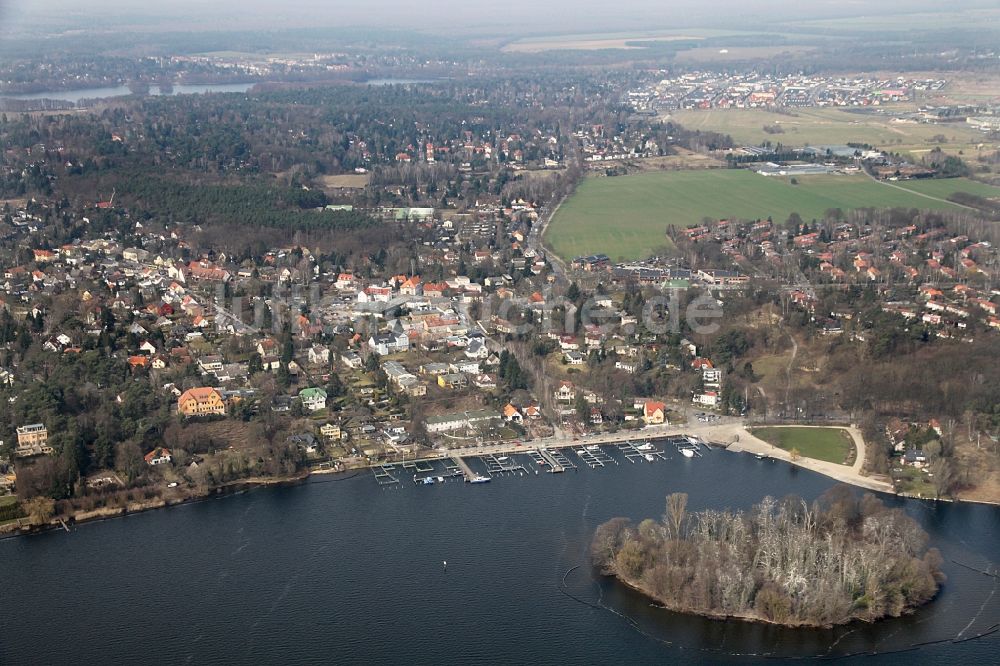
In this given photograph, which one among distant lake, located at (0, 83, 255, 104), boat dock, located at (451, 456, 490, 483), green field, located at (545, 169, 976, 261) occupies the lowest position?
boat dock, located at (451, 456, 490, 483)

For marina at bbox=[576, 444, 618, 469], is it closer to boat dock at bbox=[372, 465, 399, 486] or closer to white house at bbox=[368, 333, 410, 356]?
boat dock at bbox=[372, 465, 399, 486]

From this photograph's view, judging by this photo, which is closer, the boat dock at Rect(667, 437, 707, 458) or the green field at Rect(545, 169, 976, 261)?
the boat dock at Rect(667, 437, 707, 458)

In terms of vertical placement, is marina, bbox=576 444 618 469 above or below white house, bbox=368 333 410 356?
Result: below

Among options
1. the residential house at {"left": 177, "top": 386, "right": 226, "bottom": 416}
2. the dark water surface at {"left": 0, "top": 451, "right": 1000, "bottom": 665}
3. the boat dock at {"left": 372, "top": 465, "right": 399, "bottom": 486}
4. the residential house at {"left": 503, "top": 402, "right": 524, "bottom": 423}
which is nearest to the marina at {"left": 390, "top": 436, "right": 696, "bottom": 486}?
the boat dock at {"left": 372, "top": 465, "right": 399, "bottom": 486}

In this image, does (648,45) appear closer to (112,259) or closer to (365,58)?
(365,58)

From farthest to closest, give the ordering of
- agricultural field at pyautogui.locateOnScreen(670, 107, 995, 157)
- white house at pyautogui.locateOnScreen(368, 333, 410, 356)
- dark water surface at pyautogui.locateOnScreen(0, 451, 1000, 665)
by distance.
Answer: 1. agricultural field at pyautogui.locateOnScreen(670, 107, 995, 157)
2. white house at pyautogui.locateOnScreen(368, 333, 410, 356)
3. dark water surface at pyautogui.locateOnScreen(0, 451, 1000, 665)

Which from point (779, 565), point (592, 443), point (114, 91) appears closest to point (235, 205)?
point (592, 443)

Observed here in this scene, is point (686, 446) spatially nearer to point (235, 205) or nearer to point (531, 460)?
point (531, 460)
